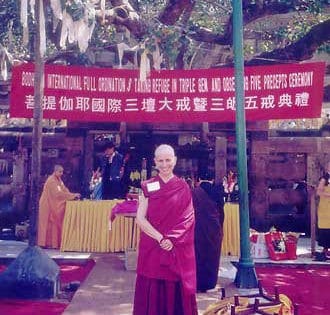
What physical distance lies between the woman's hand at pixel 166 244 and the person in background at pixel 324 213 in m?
5.02

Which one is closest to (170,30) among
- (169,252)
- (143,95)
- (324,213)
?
(143,95)

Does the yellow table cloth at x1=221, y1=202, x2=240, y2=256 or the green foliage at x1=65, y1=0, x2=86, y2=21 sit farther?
the yellow table cloth at x1=221, y1=202, x2=240, y2=256

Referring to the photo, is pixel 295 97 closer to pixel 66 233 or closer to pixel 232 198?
pixel 232 198

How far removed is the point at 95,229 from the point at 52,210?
0.95 meters

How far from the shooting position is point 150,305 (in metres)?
4.52

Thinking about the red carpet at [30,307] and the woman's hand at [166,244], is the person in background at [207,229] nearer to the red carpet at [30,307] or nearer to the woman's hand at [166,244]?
the red carpet at [30,307]

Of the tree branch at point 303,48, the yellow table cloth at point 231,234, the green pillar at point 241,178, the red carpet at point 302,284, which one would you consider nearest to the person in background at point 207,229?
the green pillar at point 241,178

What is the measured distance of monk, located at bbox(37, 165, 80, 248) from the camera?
9797mm

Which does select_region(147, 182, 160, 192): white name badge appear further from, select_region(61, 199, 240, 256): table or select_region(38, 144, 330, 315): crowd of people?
select_region(61, 199, 240, 256): table

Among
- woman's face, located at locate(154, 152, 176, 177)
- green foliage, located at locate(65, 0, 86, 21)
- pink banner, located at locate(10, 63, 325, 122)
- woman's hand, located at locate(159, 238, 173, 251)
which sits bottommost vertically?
woman's hand, located at locate(159, 238, 173, 251)

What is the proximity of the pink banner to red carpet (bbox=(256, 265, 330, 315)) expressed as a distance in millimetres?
3033

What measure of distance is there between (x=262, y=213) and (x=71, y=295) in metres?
6.05

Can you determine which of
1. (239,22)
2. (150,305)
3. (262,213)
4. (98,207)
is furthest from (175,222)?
(262,213)

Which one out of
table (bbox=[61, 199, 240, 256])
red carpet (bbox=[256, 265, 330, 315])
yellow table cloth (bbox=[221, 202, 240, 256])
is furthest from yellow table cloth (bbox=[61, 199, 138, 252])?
red carpet (bbox=[256, 265, 330, 315])
